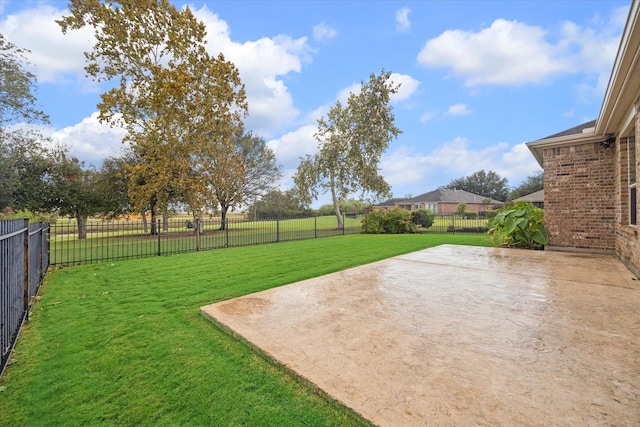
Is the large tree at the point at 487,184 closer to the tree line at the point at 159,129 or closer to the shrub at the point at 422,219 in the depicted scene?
the tree line at the point at 159,129

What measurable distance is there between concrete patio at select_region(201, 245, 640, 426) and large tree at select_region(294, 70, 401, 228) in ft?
49.8

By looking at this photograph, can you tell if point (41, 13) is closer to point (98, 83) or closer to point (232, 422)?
point (98, 83)

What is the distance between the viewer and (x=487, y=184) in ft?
177

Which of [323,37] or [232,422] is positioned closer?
[232,422]

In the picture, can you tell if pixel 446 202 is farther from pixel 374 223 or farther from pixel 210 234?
pixel 210 234

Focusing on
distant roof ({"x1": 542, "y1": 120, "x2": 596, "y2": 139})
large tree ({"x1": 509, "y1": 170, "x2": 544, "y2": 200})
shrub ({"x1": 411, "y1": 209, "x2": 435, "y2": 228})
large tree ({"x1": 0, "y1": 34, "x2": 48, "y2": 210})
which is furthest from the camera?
large tree ({"x1": 509, "y1": 170, "x2": 544, "y2": 200})

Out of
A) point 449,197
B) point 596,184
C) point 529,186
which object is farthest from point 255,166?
point 529,186

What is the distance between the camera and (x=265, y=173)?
2544 centimetres

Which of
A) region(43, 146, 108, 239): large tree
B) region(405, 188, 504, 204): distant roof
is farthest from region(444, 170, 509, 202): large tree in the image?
region(43, 146, 108, 239): large tree

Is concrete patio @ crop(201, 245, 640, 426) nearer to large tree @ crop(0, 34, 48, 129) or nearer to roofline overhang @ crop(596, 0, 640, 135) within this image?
roofline overhang @ crop(596, 0, 640, 135)

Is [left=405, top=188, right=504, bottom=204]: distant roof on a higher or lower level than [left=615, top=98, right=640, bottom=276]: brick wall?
higher

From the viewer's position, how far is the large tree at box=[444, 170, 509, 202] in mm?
52344

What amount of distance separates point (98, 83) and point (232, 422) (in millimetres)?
13174

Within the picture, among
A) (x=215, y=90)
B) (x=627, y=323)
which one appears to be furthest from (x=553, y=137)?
(x=215, y=90)
